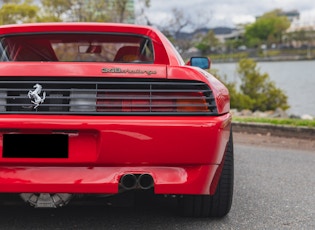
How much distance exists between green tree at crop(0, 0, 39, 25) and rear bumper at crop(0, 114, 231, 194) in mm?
31788

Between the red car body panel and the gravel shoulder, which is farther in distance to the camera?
the gravel shoulder

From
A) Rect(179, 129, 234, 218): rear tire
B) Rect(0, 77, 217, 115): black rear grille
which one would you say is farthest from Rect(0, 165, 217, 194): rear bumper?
Rect(179, 129, 234, 218): rear tire

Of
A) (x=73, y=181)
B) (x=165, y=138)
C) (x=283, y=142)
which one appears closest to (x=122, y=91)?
(x=165, y=138)

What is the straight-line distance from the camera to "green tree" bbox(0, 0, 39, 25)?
33.1 metres

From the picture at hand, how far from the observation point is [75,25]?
12.2 feet

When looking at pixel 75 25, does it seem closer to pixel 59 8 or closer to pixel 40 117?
pixel 40 117

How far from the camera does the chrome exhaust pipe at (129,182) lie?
2.86m

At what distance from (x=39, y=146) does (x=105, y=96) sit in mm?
464

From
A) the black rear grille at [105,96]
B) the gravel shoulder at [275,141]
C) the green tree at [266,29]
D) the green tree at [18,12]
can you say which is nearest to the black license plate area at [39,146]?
the black rear grille at [105,96]

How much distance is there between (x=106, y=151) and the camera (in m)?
Result: 2.80

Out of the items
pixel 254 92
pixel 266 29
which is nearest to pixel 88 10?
pixel 254 92

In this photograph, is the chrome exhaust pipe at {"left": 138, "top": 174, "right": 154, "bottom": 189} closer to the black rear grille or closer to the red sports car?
the red sports car

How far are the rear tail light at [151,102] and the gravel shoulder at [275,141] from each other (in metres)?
5.35

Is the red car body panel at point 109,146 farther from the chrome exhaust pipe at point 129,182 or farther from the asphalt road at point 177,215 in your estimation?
the asphalt road at point 177,215
